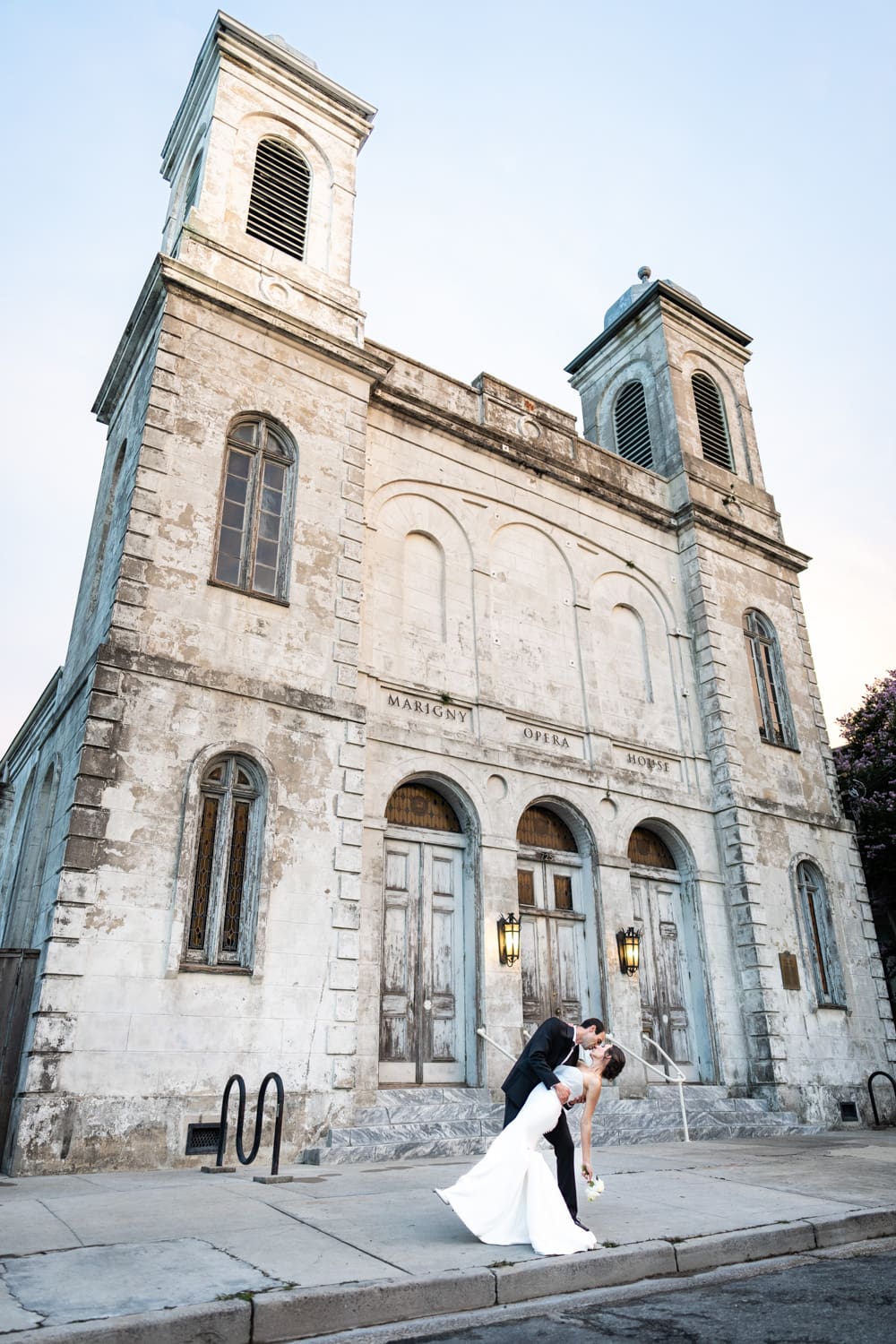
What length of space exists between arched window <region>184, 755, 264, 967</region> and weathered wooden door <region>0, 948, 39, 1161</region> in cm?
155

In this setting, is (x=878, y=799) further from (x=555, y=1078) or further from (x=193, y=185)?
(x=193, y=185)

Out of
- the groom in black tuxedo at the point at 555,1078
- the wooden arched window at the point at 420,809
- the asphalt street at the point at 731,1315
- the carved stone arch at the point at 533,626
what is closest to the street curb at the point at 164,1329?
the asphalt street at the point at 731,1315

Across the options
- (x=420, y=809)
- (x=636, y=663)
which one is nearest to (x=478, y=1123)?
(x=420, y=809)

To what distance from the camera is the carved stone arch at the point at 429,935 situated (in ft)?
39.7

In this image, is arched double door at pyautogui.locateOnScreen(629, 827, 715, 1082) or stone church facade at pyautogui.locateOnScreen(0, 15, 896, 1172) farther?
arched double door at pyautogui.locateOnScreen(629, 827, 715, 1082)

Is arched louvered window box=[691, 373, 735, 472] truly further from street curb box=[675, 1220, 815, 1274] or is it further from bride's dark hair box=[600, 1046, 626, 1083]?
street curb box=[675, 1220, 815, 1274]

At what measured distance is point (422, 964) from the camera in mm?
12516

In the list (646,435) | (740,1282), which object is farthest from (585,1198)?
(646,435)

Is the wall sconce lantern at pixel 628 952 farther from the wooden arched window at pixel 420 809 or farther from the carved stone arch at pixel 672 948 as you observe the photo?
the wooden arched window at pixel 420 809

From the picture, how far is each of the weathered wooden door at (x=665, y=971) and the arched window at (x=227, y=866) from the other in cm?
693

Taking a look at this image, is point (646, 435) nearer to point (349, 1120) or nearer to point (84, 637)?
point (84, 637)

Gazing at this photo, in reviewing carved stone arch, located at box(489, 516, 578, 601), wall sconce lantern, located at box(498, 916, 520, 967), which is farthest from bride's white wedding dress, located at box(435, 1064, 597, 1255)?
carved stone arch, located at box(489, 516, 578, 601)

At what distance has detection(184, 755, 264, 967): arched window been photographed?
33.6 ft

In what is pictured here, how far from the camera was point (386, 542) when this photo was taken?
47.4 ft
